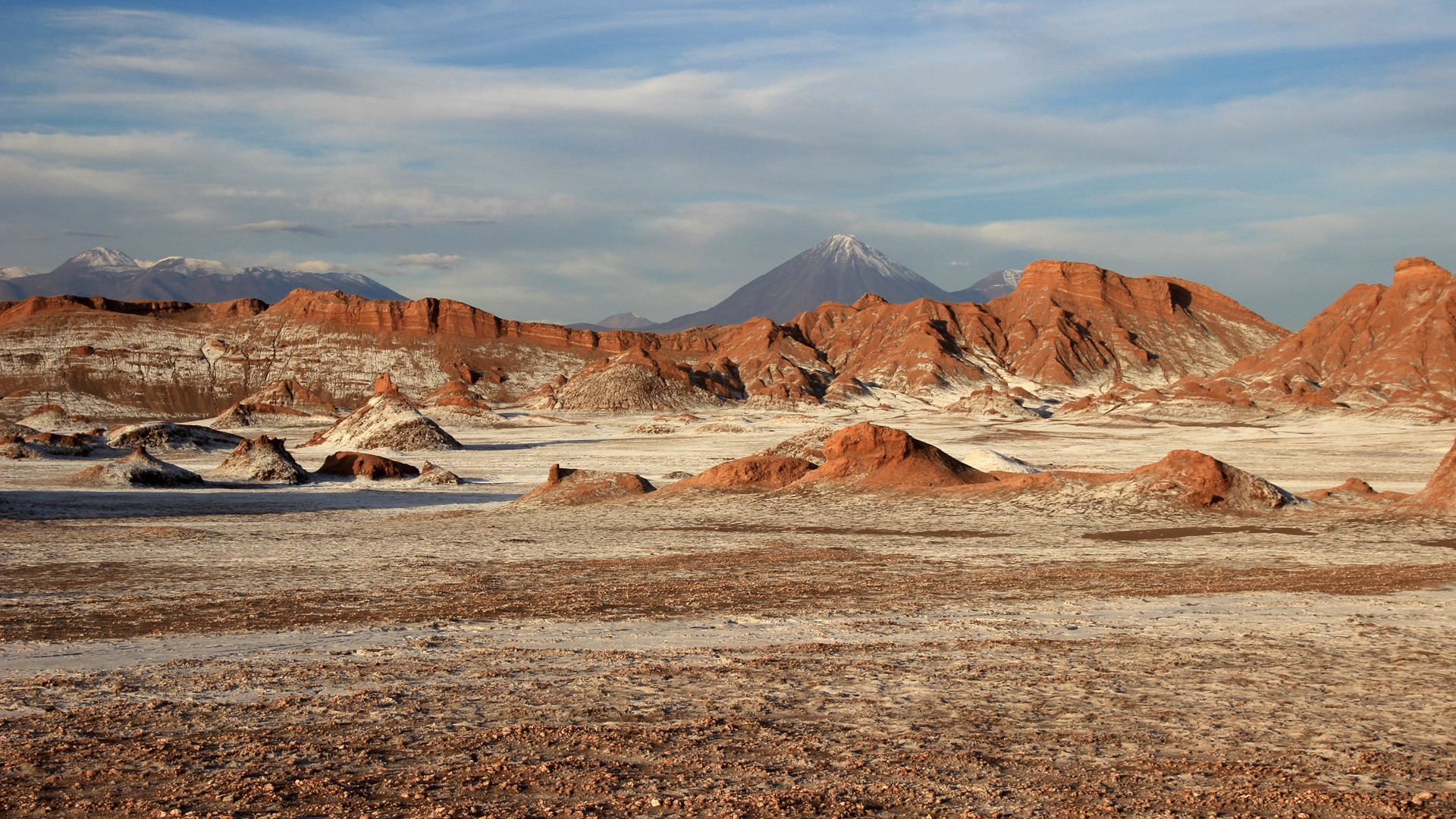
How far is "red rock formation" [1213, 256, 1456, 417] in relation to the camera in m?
81.1

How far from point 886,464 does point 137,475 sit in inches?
895

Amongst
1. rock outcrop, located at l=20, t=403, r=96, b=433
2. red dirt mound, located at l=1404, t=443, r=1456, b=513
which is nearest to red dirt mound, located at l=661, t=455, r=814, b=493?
red dirt mound, located at l=1404, t=443, r=1456, b=513

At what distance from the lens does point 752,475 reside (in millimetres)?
26203

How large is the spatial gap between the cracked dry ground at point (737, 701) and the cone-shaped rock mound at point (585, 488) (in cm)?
1158

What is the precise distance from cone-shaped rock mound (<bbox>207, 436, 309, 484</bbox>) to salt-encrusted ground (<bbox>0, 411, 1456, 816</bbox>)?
48.7ft

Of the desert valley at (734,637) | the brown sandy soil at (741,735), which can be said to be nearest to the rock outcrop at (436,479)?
the desert valley at (734,637)

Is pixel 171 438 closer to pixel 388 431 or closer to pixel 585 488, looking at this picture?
pixel 388 431

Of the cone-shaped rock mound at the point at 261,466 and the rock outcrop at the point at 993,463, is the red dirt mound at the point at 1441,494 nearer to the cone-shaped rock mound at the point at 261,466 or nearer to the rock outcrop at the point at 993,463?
the rock outcrop at the point at 993,463

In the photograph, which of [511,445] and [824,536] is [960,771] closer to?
[824,536]

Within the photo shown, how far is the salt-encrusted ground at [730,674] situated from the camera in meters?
4.99

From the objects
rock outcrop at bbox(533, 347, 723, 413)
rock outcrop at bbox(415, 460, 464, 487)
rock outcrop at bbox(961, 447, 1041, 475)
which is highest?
rock outcrop at bbox(533, 347, 723, 413)

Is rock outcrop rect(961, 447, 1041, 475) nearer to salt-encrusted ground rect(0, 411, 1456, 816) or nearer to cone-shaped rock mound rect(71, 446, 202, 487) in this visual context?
salt-encrusted ground rect(0, 411, 1456, 816)

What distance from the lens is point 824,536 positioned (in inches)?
733

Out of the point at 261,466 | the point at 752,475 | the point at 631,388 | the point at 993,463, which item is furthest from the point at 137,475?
the point at 631,388
